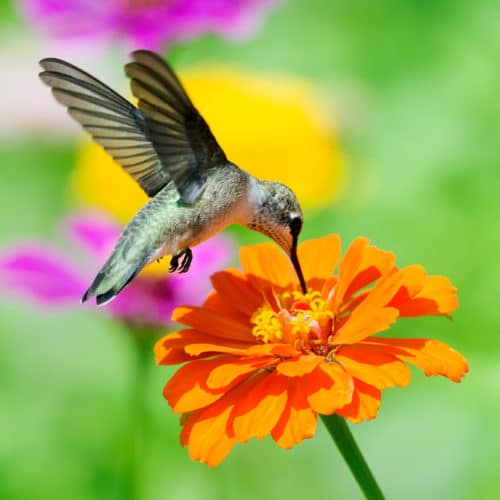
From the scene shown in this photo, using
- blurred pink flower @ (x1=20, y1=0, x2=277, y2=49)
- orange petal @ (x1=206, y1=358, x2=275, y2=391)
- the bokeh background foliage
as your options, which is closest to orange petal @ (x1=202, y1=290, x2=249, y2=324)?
orange petal @ (x1=206, y1=358, x2=275, y2=391)

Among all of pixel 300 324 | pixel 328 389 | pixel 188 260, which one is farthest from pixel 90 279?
pixel 328 389

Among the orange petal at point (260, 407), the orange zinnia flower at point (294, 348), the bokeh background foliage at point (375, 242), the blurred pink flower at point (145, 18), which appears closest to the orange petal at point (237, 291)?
the orange zinnia flower at point (294, 348)

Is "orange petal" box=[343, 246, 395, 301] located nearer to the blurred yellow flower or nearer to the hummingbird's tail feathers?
the hummingbird's tail feathers

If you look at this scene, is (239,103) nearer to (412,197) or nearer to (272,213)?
(412,197)

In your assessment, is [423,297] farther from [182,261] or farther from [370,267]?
[182,261]

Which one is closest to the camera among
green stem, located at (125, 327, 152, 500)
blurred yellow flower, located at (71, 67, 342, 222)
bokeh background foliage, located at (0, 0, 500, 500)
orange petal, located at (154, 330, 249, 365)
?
orange petal, located at (154, 330, 249, 365)

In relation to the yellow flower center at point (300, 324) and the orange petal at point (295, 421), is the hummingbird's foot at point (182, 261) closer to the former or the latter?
the yellow flower center at point (300, 324)
